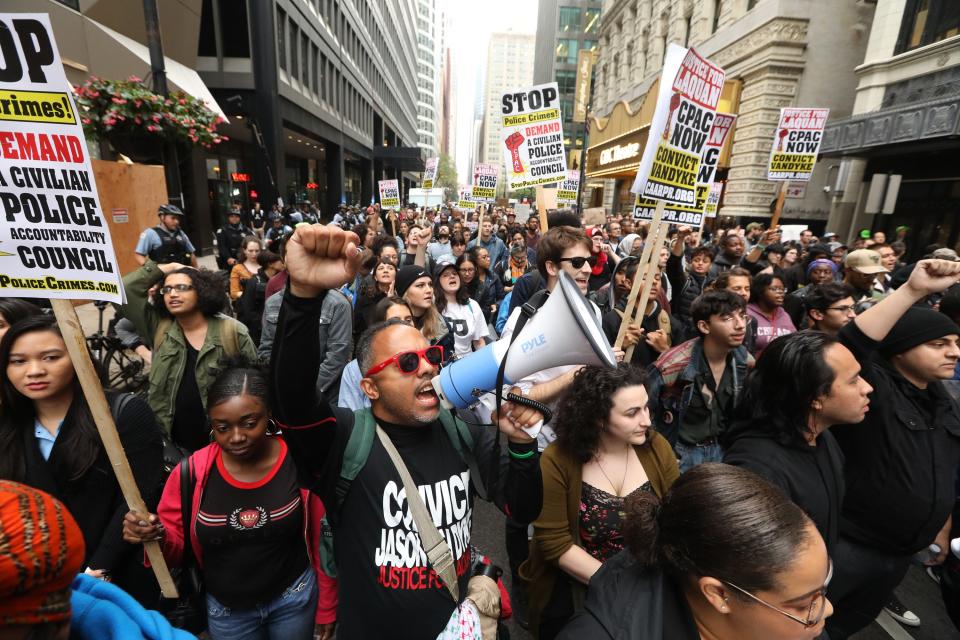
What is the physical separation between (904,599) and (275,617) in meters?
3.93

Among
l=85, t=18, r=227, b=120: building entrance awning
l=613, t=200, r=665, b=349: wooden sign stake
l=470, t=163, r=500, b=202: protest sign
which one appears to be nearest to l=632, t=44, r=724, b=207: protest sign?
l=613, t=200, r=665, b=349: wooden sign stake

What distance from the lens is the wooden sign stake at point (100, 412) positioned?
1.71 meters

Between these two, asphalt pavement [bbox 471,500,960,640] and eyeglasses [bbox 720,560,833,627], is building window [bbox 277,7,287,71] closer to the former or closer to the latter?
asphalt pavement [bbox 471,500,960,640]

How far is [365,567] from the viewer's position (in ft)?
5.13

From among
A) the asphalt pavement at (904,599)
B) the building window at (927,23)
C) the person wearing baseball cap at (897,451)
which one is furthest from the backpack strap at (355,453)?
the building window at (927,23)

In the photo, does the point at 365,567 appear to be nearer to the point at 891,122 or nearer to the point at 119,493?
the point at 119,493

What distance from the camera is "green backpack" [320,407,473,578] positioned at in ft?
4.99

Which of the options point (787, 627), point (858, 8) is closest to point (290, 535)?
point (787, 627)

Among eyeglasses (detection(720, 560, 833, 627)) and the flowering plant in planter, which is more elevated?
the flowering plant in planter

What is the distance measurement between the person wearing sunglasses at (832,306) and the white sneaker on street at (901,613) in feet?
5.88

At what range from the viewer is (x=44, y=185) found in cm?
175

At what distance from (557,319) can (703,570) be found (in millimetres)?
806

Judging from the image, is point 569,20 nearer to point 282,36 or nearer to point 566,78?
point 566,78

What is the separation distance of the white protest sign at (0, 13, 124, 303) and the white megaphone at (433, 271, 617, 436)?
4.82 feet
